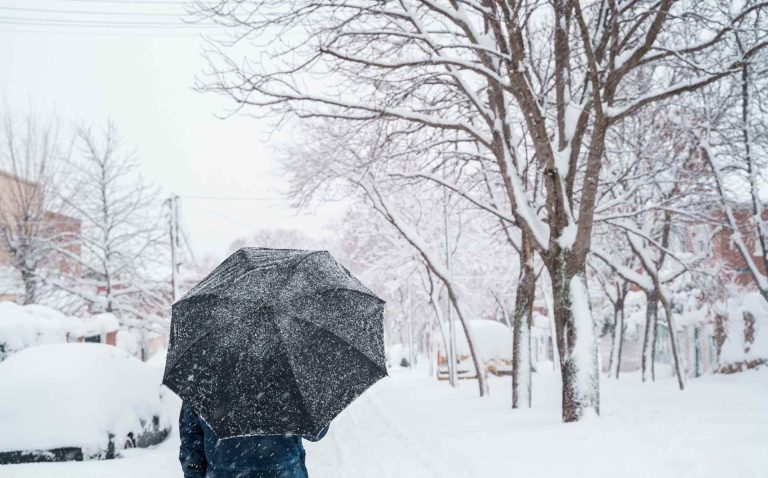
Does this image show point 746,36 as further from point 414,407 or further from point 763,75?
point 414,407

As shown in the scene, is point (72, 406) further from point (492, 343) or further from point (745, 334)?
point (492, 343)

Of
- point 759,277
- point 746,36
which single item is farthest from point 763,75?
point 759,277

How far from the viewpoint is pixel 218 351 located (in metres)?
2.89

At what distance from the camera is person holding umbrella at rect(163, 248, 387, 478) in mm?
2832

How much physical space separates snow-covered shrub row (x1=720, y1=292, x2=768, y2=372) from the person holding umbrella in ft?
60.7

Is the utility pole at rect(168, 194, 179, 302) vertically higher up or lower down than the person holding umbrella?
higher up

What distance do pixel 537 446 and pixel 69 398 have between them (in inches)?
236

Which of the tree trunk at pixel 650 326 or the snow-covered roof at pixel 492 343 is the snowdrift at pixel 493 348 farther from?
the tree trunk at pixel 650 326

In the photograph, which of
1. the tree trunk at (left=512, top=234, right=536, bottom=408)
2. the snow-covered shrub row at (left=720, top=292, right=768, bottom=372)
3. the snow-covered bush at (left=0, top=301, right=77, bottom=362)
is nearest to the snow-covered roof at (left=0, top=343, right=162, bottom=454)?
the snow-covered bush at (left=0, top=301, right=77, bottom=362)

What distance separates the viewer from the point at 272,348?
287cm

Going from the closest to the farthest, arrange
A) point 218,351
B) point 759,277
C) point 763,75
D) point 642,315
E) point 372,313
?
point 218,351, point 372,313, point 763,75, point 759,277, point 642,315

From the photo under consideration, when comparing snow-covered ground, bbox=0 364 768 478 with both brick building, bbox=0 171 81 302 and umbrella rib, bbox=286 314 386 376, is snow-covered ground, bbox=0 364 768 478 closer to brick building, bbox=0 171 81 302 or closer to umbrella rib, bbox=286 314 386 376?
umbrella rib, bbox=286 314 386 376

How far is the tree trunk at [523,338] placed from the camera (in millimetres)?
11266

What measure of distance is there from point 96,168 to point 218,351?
25639 mm
